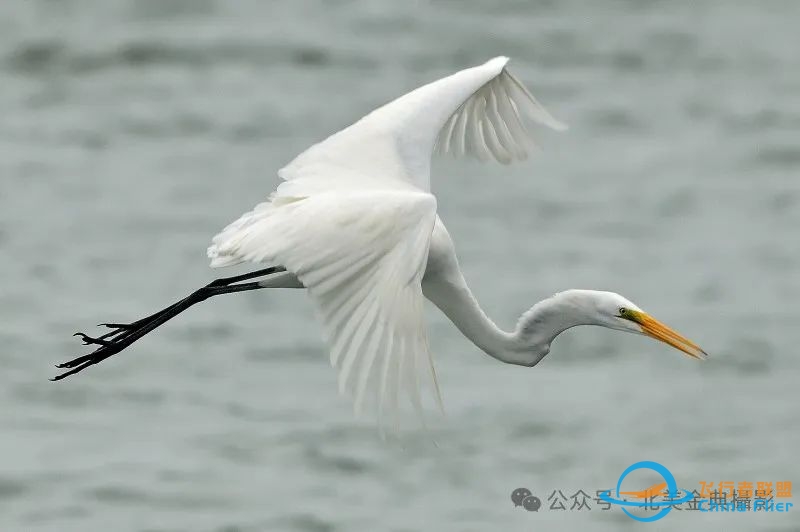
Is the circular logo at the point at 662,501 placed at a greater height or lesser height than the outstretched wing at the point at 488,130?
lesser

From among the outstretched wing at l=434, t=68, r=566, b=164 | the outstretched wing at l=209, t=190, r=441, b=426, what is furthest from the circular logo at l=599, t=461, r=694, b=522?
the outstretched wing at l=209, t=190, r=441, b=426

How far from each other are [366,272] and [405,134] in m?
→ 1.25

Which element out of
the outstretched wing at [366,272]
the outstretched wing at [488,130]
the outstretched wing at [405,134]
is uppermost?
the outstretched wing at [488,130]

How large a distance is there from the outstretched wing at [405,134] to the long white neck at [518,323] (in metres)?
0.65

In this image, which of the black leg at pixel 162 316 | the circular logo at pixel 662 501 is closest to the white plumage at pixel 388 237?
the black leg at pixel 162 316

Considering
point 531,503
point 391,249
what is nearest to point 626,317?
point 391,249

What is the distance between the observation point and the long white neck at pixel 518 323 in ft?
26.7

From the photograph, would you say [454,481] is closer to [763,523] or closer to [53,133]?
[763,523]

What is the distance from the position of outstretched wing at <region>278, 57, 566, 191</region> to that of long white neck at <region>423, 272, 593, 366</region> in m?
0.65

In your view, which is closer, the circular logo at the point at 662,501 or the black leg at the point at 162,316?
the black leg at the point at 162,316

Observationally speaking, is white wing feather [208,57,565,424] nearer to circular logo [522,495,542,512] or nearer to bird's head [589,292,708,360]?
bird's head [589,292,708,360]

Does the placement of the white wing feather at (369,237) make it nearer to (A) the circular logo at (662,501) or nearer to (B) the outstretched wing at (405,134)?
(B) the outstretched wing at (405,134)

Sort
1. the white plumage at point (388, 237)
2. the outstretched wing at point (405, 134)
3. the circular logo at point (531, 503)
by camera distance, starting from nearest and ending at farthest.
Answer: the white plumage at point (388, 237), the outstretched wing at point (405, 134), the circular logo at point (531, 503)

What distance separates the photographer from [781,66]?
59.4 ft
